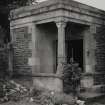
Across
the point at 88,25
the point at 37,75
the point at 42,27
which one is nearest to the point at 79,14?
the point at 88,25

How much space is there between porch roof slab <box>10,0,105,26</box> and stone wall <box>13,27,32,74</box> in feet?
1.69

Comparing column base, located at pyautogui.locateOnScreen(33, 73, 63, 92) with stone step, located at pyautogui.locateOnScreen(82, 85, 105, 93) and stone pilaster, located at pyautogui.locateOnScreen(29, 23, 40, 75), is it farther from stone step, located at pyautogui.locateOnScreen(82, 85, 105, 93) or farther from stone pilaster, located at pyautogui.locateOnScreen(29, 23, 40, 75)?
stone step, located at pyautogui.locateOnScreen(82, 85, 105, 93)

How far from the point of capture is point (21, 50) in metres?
10.3

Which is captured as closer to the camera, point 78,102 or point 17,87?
point 78,102

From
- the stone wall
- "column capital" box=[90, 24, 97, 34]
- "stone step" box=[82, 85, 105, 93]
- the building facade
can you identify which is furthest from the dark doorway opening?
the stone wall

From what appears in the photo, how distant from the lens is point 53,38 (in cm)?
1052

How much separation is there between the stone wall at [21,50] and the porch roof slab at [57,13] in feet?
1.69

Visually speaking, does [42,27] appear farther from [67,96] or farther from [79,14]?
[67,96]

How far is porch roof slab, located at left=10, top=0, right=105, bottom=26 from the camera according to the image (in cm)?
859

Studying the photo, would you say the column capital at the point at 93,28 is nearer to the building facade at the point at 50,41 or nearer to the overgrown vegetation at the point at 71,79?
the building facade at the point at 50,41

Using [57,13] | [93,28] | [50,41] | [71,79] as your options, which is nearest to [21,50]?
[50,41]

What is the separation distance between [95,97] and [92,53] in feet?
7.46

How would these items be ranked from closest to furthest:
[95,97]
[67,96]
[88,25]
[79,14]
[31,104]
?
1. [31,104]
2. [67,96]
3. [95,97]
4. [79,14]
5. [88,25]

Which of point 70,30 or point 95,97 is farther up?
point 70,30
